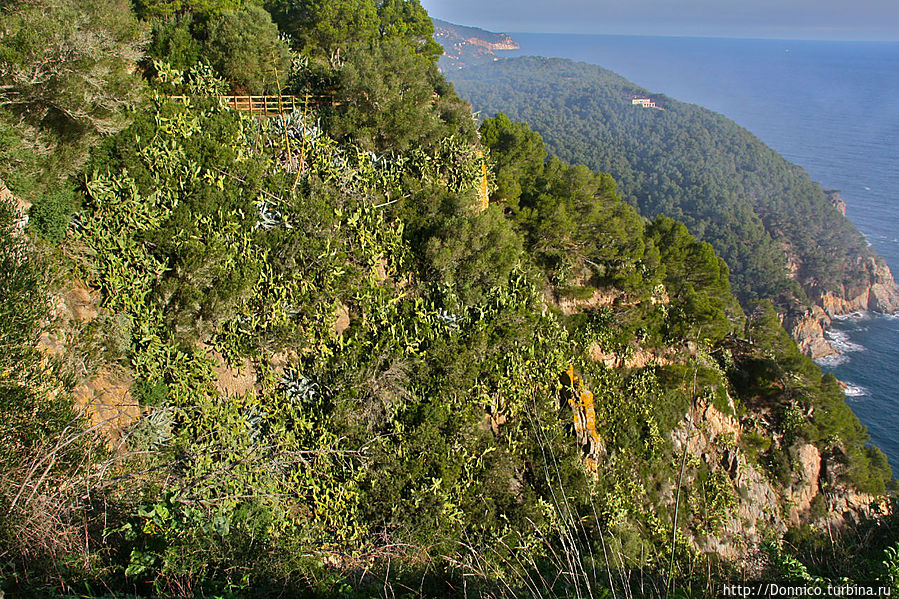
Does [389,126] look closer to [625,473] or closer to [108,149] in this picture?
[108,149]

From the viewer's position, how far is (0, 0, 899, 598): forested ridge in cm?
543

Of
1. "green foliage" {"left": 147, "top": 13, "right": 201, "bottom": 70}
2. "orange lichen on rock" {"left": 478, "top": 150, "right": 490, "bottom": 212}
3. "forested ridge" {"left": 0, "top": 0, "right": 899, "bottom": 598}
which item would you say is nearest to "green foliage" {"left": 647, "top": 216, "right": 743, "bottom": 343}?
"forested ridge" {"left": 0, "top": 0, "right": 899, "bottom": 598}

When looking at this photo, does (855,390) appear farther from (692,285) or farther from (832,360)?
(692,285)

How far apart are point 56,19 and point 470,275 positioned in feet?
35.2

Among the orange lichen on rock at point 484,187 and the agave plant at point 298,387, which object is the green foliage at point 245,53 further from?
the agave plant at point 298,387

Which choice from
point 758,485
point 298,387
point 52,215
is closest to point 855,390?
point 758,485

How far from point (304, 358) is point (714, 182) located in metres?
121

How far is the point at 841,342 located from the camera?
66.5 meters

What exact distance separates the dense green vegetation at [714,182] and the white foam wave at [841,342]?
6.47 m

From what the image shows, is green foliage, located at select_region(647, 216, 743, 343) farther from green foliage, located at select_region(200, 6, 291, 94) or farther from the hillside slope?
the hillside slope

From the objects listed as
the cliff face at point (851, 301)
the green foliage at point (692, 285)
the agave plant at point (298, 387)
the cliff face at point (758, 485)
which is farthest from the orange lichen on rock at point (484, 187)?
the cliff face at point (851, 301)

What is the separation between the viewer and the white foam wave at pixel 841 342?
64.3 meters

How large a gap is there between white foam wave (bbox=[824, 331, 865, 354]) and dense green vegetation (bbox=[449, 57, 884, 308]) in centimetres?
647

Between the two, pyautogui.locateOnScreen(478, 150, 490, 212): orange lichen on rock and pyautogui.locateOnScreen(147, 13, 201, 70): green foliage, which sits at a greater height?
pyautogui.locateOnScreen(147, 13, 201, 70): green foliage
